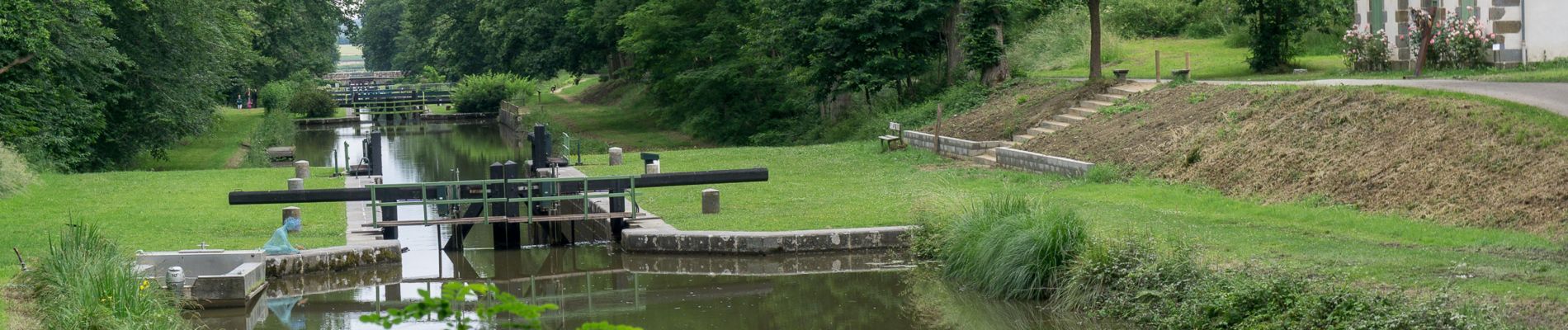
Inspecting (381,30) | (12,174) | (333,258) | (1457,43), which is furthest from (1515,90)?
(381,30)

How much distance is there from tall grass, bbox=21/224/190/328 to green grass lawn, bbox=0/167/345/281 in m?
0.70

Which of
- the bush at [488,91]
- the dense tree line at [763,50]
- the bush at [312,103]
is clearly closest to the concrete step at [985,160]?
the dense tree line at [763,50]

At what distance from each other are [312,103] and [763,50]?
109 feet

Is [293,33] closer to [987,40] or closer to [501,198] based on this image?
[987,40]

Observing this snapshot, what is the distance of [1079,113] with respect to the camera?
27594 millimetres

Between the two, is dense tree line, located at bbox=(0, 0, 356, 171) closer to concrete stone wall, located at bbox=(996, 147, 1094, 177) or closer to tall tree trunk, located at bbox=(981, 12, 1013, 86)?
concrete stone wall, located at bbox=(996, 147, 1094, 177)

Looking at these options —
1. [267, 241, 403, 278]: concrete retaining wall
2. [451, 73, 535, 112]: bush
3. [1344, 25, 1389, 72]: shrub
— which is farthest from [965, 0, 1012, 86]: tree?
[451, 73, 535, 112]: bush

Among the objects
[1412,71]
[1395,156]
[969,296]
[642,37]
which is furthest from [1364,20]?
[642,37]

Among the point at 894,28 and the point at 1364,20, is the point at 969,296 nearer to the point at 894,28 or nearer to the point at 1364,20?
the point at 1364,20

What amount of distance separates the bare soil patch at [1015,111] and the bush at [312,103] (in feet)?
141

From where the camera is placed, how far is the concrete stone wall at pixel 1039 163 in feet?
75.3

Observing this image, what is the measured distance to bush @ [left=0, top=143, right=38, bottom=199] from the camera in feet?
73.5

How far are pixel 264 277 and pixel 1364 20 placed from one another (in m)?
22.2

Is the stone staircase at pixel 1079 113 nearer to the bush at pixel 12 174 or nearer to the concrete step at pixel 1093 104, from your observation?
the concrete step at pixel 1093 104
